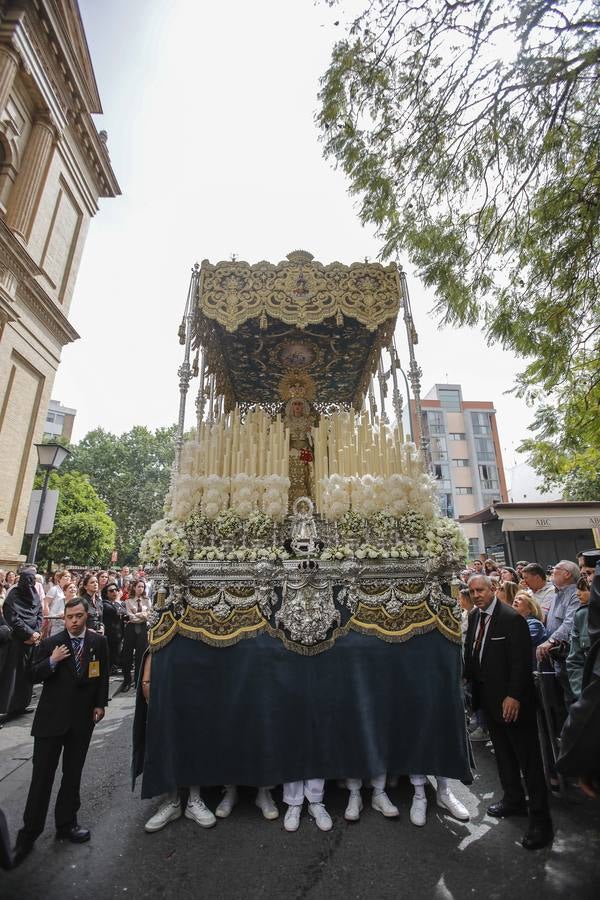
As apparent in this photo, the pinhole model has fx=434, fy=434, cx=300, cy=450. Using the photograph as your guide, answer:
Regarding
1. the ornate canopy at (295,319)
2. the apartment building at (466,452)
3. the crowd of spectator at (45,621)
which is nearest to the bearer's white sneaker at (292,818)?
the crowd of spectator at (45,621)

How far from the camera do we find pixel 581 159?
4.75 metres

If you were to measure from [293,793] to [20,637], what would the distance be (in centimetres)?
471

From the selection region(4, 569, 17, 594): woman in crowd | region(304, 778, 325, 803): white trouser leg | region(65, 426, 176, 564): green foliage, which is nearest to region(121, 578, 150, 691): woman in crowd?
region(4, 569, 17, 594): woman in crowd

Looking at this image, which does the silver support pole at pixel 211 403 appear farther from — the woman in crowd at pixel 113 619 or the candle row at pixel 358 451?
the woman in crowd at pixel 113 619

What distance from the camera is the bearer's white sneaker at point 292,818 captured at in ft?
11.1

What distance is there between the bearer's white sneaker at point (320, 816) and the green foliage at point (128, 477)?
1349 inches

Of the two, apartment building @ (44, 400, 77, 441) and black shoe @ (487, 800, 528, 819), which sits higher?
apartment building @ (44, 400, 77, 441)

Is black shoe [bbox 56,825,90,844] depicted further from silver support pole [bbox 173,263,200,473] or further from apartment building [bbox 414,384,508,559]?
apartment building [bbox 414,384,508,559]

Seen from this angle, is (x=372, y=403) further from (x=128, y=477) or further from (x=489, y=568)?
(x=128, y=477)

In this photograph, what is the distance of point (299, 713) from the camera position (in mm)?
3732

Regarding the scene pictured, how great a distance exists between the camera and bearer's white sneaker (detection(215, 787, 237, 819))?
140 inches

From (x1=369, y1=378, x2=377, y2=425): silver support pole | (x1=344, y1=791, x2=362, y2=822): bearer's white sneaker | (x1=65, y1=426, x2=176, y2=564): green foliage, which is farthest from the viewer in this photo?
(x1=65, y1=426, x2=176, y2=564): green foliage

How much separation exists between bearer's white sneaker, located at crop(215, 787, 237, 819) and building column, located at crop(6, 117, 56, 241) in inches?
504

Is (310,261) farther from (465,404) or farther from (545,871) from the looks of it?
(465,404)
